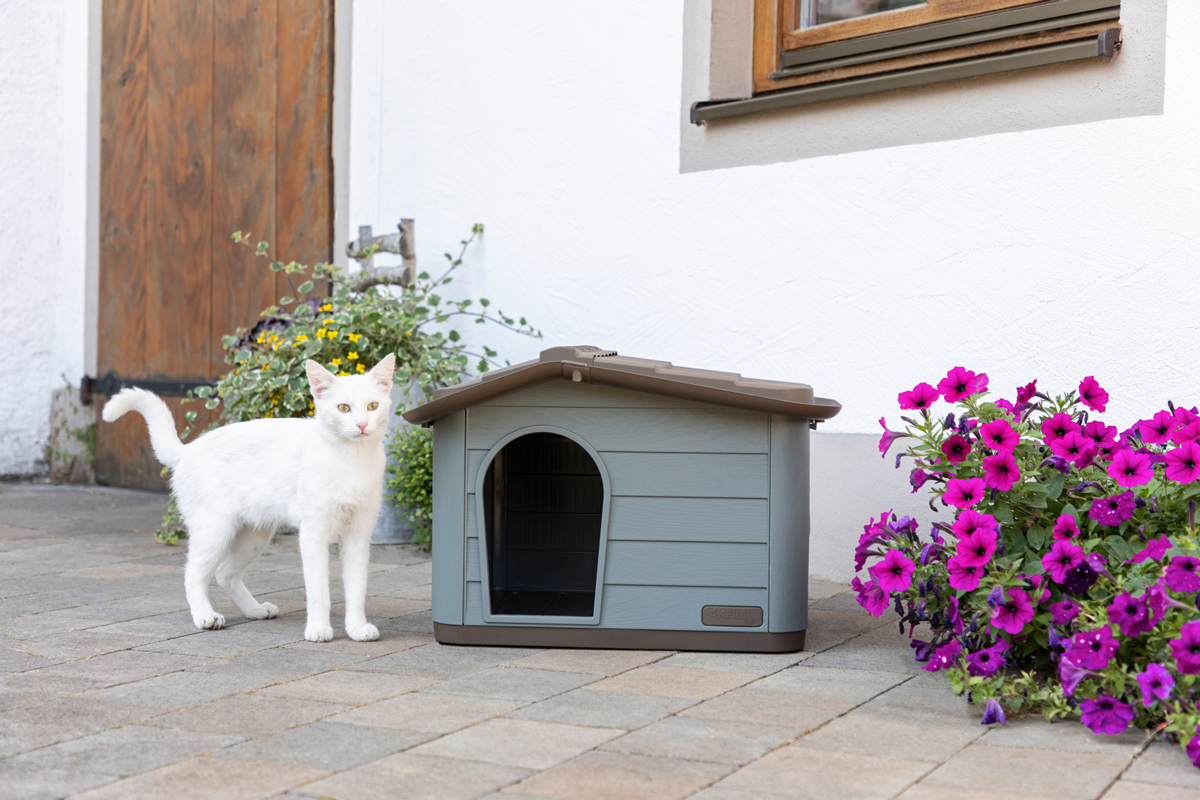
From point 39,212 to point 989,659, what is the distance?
6.19 meters

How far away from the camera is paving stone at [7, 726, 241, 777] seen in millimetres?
1864

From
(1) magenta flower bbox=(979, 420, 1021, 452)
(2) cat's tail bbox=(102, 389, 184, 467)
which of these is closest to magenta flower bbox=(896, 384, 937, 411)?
(1) magenta flower bbox=(979, 420, 1021, 452)

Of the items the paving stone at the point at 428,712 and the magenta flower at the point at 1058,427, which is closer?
the paving stone at the point at 428,712

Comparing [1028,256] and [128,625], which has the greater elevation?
[1028,256]

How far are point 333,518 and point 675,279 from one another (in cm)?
174

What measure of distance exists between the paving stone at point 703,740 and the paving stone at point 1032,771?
0.31m

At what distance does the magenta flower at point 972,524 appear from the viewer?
230cm

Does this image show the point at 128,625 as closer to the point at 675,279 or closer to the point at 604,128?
the point at 675,279

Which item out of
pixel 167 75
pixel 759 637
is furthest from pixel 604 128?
pixel 167 75

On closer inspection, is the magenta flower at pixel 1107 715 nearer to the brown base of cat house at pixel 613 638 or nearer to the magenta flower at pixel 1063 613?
the magenta flower at pixel 1063 613

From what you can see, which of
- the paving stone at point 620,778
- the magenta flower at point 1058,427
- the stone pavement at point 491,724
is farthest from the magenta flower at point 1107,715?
the paving stone at point 620,778

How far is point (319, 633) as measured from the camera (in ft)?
9.23

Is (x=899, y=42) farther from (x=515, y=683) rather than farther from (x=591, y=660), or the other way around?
(x=515, y=683)

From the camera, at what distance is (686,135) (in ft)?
13.2
